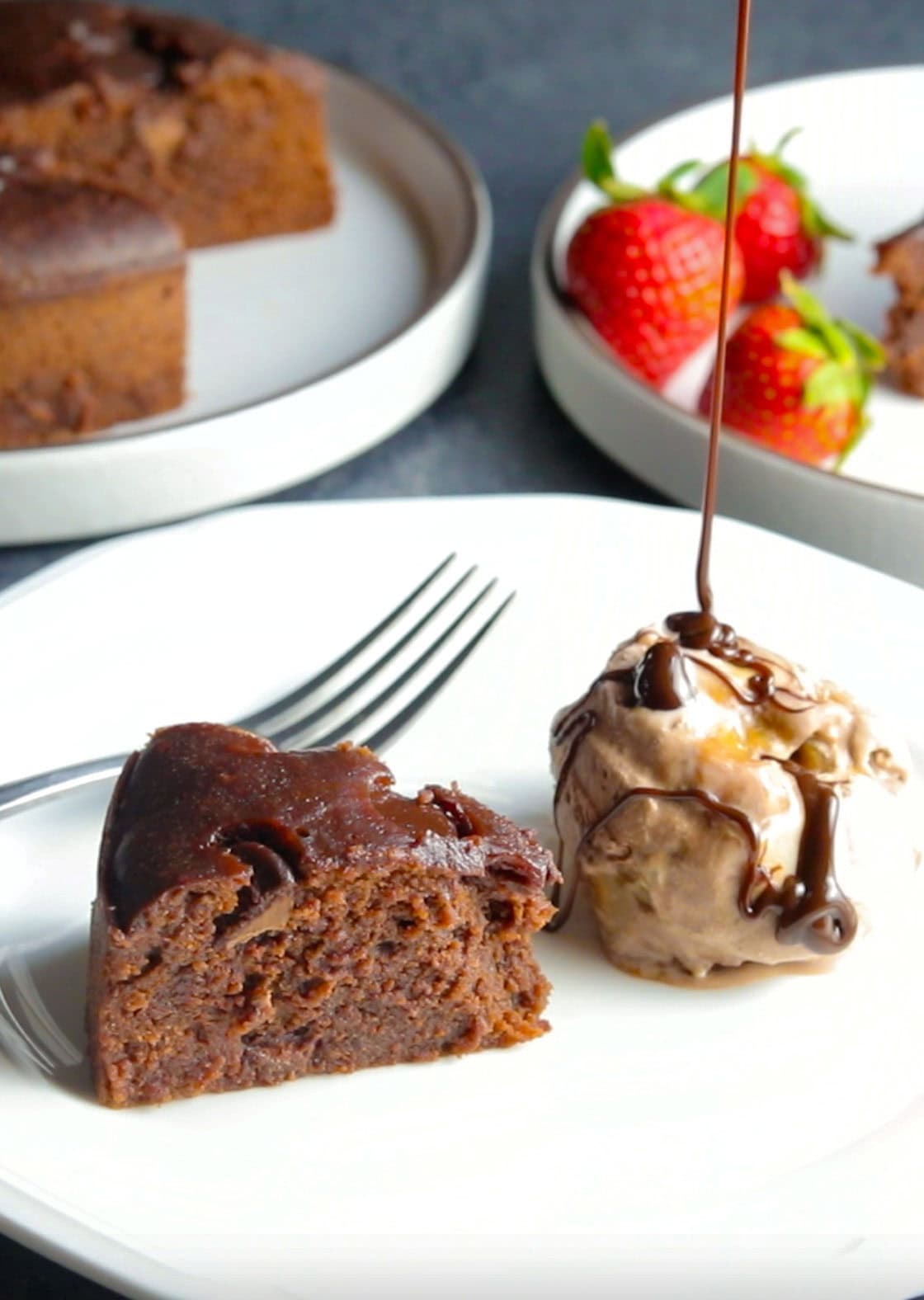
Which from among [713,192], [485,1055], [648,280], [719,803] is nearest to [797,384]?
[648,280]

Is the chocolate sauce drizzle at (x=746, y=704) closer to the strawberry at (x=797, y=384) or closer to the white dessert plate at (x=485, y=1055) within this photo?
the white dessert plate at (x=485, y=1055)

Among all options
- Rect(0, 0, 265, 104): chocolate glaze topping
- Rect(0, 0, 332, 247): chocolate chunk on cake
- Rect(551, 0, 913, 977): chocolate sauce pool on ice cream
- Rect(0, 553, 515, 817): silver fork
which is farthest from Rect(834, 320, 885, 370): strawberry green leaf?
Rect(0, 0, 265, 104): chocolate glaze topping

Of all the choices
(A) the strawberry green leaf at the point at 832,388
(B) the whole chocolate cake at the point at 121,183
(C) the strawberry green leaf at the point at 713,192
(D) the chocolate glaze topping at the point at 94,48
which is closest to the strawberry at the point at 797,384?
(A) the strawberry green leaf at the point at 832,388

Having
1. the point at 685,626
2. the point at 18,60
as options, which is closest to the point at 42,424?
the point at 18,60

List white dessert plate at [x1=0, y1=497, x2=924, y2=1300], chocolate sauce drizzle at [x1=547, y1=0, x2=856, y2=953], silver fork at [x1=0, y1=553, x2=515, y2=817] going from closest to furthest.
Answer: white dessert plate at [x1=0, y1=497, x2=924, y2=1300], chocolate sauce drizzle at [x1=547, y1=0, x2=856, y2=953], silver fork at [x1=0, y1=553, x2=515, y2=817]

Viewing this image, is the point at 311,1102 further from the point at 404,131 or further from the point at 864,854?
the point at 404,131

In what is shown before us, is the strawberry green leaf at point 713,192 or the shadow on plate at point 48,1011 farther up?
the strawberry green leaf at point 713,192

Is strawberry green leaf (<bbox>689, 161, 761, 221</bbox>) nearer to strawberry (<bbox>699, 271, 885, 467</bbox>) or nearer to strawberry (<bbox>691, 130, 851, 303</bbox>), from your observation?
strawberry (<bbox>691, 130, 851, 303</bbox>)
